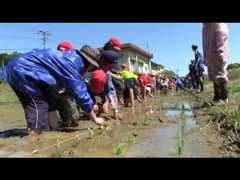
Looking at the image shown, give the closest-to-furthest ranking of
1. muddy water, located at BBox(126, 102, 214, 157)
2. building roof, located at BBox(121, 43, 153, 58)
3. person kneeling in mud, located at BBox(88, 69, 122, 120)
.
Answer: muddy water, located at BBox(126, 102, 214, 157) < person kneeling in mud, located at BBox(88, 69, 122, 120) < building roof, located at BBox(121, 43, 153, 58)

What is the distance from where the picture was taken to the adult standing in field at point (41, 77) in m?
5.08

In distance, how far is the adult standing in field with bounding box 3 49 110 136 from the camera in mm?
5082

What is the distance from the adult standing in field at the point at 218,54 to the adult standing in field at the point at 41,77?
3412mm

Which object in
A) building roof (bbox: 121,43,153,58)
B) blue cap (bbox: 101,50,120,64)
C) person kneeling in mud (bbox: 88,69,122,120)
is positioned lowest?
person kneeling in mud (bbox: 88,69,122,120)

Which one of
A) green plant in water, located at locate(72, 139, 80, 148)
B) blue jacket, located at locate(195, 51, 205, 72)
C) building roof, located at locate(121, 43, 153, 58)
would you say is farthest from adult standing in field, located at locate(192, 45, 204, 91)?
building roof, located at locate(121, 43, 153, 58)

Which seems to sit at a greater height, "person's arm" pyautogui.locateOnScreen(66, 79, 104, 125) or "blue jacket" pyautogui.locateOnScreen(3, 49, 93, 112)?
"blue jacket" pyautogui.locateOnScreen(3, 49, 93, 112)

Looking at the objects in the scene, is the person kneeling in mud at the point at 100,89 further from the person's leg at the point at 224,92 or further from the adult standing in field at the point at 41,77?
the person's leg at the point at 224,92

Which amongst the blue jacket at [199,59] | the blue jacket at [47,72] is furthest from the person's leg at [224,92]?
the blue jacket at [199,59]

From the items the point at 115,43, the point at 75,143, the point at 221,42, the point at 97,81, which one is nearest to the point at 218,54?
the point at 221,42

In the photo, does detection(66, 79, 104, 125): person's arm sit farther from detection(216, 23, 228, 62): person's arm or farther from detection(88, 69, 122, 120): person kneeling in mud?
detection(216, 23, 228, 62): person's arm
